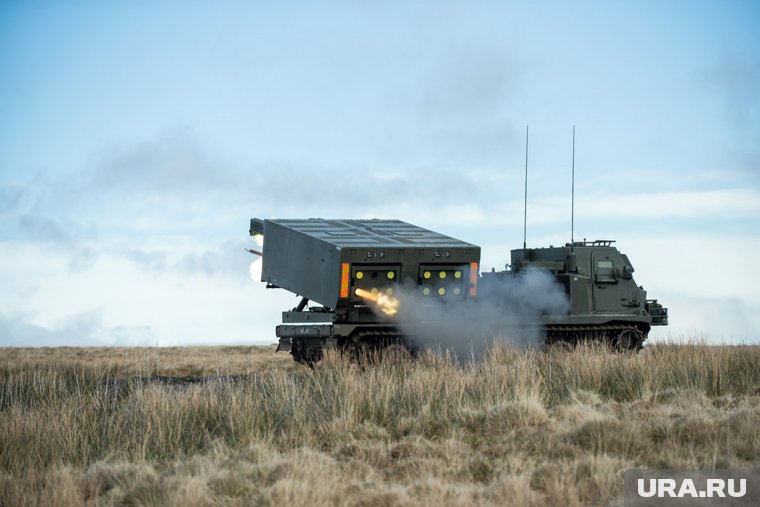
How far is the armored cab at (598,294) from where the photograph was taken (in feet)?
72.1

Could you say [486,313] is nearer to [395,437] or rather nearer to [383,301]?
[383,301]

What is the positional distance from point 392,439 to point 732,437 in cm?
408

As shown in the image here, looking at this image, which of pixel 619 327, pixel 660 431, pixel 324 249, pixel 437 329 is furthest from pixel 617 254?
pixel 660 431

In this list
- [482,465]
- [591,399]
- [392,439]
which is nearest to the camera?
[482,465]

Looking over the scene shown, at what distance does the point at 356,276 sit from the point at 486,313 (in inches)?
134

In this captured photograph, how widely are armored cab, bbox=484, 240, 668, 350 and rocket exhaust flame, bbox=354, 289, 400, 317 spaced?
176 inches

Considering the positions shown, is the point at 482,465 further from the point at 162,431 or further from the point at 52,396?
the point at 52,396

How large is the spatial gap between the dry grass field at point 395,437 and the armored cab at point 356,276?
284 centimetres

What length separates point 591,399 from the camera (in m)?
13.6

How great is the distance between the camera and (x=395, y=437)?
1179 centimetres

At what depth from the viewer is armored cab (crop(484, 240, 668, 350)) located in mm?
21969

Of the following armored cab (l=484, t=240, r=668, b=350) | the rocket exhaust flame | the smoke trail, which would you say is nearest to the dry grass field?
the rocket exhaust flame

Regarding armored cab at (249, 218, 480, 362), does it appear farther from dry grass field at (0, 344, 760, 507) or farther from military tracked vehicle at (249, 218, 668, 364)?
dry grass field at (0, 344, 760, 507)

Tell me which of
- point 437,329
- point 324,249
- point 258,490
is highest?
point 324,249
